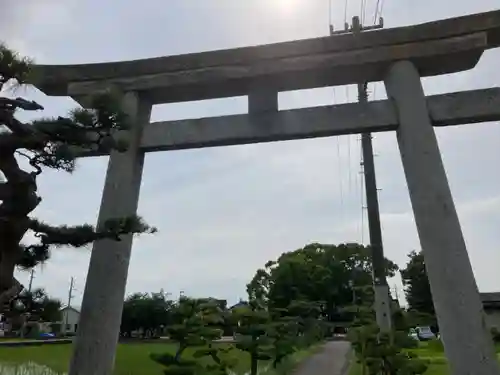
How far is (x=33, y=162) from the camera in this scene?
11.0 feet

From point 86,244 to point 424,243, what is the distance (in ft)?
8.68

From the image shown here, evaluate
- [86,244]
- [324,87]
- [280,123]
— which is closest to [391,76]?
[324,87]

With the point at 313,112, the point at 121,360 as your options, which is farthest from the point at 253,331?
the point at 313,112

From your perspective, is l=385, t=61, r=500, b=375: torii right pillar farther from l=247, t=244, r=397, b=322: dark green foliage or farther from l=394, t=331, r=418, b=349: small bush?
l=247, t=244, r=397, b=322: dark green foliage

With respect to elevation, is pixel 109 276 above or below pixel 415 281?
below

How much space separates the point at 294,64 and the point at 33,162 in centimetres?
248

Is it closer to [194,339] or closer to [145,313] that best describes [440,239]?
[194,339]

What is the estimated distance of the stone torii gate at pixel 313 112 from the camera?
400cm

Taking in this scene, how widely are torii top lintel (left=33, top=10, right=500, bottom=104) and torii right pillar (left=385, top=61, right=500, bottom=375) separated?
0.89 feet

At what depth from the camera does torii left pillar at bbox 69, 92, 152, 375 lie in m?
4.08

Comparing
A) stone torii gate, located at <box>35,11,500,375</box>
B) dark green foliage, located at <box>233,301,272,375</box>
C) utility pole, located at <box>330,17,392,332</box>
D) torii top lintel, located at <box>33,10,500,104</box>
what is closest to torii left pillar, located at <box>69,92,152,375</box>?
stone torii gate, located at <box>35,11,500,375</box>

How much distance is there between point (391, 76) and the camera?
4.63m

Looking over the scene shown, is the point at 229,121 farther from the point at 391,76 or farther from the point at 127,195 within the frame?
the point at 391,76

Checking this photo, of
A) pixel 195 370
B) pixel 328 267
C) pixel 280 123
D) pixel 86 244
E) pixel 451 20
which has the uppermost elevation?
pixel 328 267
